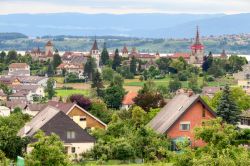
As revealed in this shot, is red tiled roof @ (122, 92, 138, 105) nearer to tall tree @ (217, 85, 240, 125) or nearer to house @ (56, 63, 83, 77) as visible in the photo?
tall tree @ (217, 85, 240, 125)

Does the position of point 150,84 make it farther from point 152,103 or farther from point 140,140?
point 140,140

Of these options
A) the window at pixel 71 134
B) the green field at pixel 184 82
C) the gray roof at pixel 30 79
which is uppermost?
the window at pixel 71 134

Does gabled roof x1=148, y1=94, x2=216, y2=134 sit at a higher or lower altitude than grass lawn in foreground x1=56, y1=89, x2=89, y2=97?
higher

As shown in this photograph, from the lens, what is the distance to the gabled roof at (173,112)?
43.1 meters

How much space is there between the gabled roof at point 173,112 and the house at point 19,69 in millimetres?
89006

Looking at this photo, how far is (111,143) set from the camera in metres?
39.6

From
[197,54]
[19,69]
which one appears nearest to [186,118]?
[19,69]

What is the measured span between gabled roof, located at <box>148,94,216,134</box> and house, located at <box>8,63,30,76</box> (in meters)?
89.0

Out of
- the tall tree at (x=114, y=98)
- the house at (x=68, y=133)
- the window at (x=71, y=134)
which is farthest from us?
the tall tree at (x=114, y=98)

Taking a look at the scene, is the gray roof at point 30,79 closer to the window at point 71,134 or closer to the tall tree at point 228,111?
the tall tree at point 228,111

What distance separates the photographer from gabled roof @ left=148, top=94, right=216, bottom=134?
43.1 meters

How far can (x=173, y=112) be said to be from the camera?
146ft

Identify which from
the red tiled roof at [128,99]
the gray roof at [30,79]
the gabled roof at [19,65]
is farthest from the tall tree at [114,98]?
the gabled roof at [19,65]

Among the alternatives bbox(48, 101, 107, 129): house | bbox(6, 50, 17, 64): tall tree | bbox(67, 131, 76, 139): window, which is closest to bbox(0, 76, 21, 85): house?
bbox(6, 50, 17, 64): tall tree
